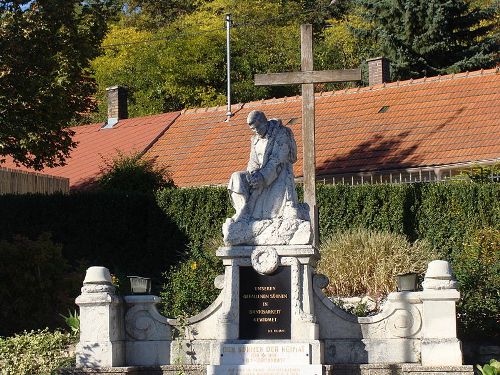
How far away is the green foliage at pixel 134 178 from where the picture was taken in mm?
28062

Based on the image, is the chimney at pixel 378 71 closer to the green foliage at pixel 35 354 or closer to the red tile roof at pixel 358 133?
the red tile roof at pixel 358 133

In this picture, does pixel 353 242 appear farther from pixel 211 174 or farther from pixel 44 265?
pixel 211 174

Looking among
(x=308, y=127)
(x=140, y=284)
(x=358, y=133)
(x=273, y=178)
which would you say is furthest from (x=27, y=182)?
(x=273, y=178)

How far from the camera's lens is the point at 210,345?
15.3 m

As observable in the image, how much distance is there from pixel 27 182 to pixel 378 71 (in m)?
11.4

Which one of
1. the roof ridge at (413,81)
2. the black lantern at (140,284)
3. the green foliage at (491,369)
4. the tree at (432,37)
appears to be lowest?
→ the green foliage at (491,369)

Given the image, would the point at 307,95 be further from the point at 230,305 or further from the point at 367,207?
the point at 230,305

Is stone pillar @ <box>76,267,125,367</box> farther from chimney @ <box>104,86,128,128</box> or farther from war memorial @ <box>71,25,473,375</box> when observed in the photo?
chimney @ <box>104,86,128,128</box>

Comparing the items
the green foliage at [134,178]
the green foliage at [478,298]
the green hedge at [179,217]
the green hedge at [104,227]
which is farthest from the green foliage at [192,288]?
the green foliage at [134,178]

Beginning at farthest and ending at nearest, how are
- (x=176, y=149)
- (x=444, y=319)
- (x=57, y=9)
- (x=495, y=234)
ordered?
(x=176, y=149)
(x=57, y=9)
(x=495, y=234)
(x=444, y=319)

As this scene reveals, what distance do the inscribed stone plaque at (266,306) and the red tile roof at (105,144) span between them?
17.5 m

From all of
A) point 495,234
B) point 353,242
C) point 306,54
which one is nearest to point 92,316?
point 353,242

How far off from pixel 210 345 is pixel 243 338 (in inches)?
19.0

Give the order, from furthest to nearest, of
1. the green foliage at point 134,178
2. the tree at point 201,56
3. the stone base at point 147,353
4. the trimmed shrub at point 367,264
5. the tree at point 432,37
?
1. the tree at point 201,56
2. the tree at point 432,37
3. the green foliage at point 134,178
4. the trimmed shrub at point 367,264
5. the stone base at point 147,353
